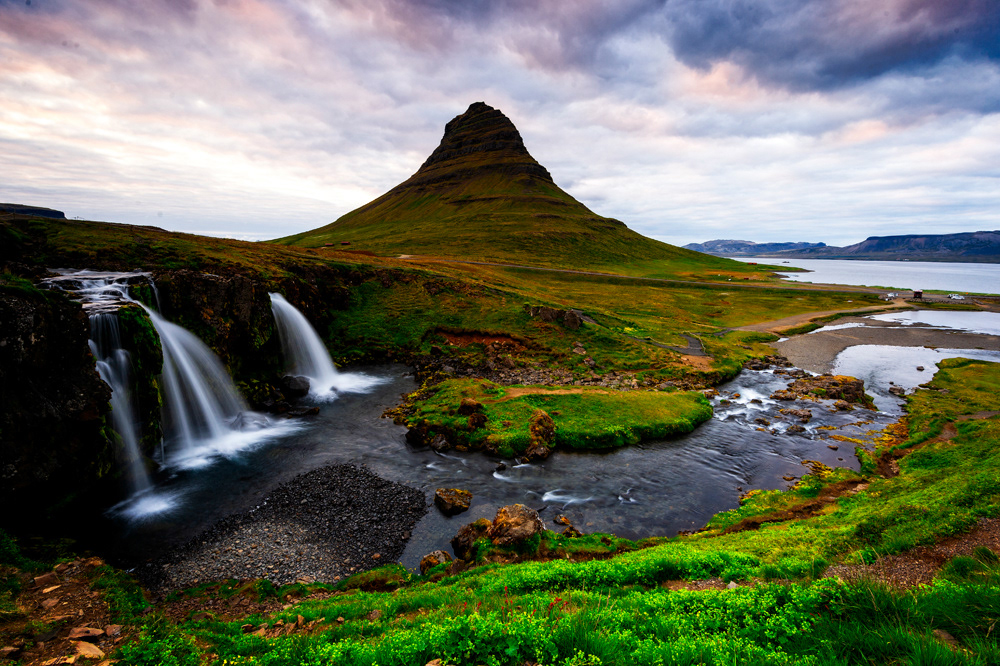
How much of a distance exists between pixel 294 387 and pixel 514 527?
2903 cm

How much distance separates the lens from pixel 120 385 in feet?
76.9

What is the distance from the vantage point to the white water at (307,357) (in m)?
41.1

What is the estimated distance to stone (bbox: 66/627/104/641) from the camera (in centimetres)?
1034

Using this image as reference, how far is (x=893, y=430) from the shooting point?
96.1 feet

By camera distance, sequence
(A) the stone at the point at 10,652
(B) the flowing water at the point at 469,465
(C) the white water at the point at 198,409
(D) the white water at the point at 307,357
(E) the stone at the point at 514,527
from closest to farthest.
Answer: (A) the stone at the point at 10,652 < (E) the stone at the point at 514,527 < (B) the flowing water at the point at 469,465 < (C) the white water at the point at 198,409 < (D) the white water at the point at 307,357

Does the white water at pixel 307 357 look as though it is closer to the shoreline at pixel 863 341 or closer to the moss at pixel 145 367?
the moss at pixel 145 367

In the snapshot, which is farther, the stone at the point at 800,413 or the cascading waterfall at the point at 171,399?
the stone at the point at 800,413

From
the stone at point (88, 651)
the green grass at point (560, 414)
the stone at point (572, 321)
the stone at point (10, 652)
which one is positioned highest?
the stone at point (572, 321)

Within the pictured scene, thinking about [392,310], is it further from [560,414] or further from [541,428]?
[541,428]

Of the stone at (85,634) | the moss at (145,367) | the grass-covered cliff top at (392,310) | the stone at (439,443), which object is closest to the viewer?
the stone at (85,634)

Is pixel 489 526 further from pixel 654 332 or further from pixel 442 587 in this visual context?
pixel 654 332

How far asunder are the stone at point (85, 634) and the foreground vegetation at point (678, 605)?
0.83m

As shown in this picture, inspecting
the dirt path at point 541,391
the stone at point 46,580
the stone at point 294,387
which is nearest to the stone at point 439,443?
the dirt path at point 541,391

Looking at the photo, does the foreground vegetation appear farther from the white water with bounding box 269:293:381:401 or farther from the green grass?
the white water with bounding box 269:293:381:401
